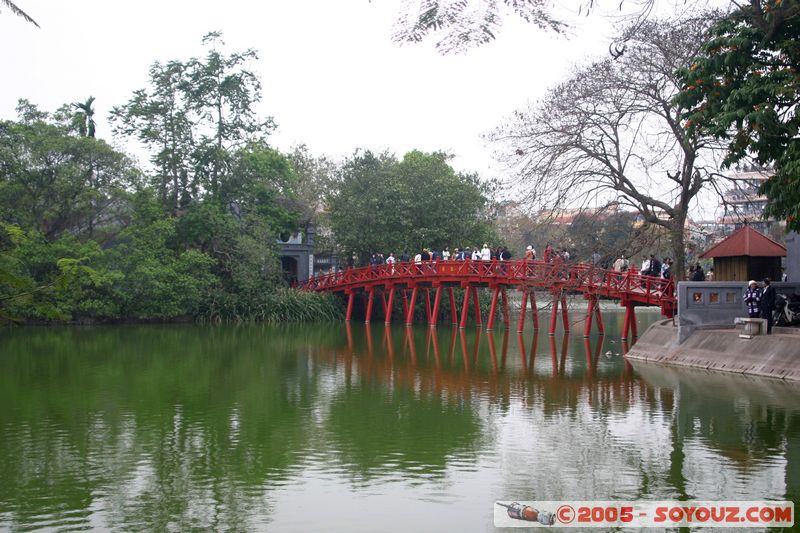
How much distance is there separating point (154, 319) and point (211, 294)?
9.36 ft

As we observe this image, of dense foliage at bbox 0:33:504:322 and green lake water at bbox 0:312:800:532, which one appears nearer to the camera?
green lake water at bbox 0:312:800:532

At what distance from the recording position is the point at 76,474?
36.7 feet

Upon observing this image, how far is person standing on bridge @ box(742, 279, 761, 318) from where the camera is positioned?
69.5 ft

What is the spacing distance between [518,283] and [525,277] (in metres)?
1.55

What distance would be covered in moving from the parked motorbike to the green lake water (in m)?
2.49

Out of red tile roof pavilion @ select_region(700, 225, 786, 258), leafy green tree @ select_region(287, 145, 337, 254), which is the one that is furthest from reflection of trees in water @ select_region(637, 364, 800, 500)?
leafy green tree @ select_region(287, 145, 337, 254)

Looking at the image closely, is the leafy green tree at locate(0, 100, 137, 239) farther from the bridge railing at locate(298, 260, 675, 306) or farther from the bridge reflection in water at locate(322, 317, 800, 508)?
the bridge reflection in water at locate(322, 317, 800, 508)

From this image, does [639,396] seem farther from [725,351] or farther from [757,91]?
[757,91]

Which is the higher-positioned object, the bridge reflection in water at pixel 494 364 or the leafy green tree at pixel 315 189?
the leafy green tree at pixel 315 189

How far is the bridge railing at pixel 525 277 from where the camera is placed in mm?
27734

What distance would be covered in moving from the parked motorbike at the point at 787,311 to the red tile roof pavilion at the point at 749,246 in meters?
2.50

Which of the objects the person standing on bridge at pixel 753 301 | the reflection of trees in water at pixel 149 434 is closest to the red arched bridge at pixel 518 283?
the person standing on bridge at pixel 753 301

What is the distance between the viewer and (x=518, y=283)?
3478cm

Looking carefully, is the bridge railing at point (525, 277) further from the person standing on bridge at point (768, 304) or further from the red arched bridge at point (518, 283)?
the person standing on bridge at point (768, 304)
